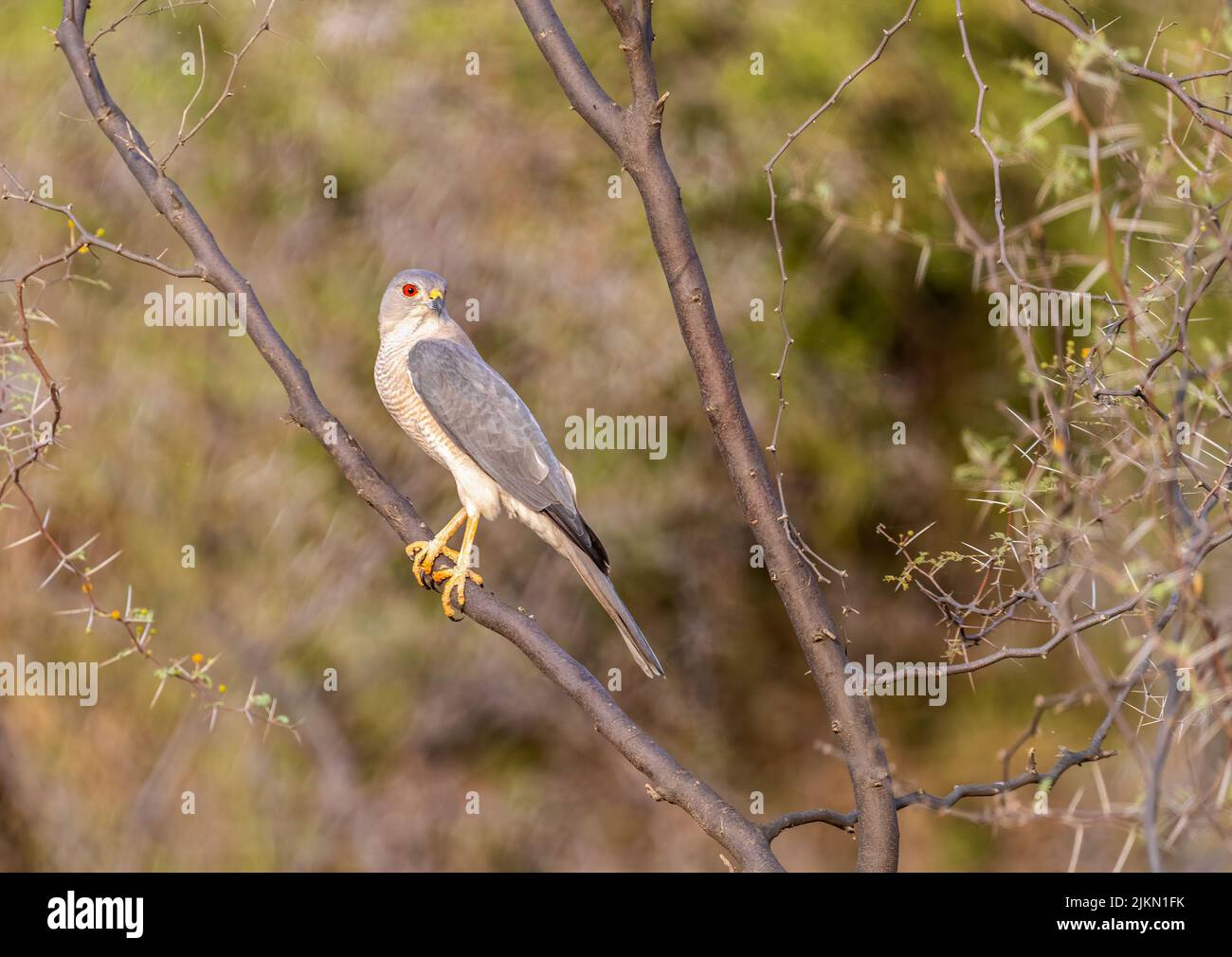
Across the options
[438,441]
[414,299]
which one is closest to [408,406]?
[438,441]

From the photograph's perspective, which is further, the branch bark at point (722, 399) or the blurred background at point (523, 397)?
the blurred background at point (523, 397)

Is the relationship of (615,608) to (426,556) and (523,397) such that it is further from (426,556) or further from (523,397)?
(523,397)

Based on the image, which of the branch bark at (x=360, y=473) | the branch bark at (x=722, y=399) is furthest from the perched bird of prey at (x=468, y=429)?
the branch bark at (x=722, y=399)

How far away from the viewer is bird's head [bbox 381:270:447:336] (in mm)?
4152

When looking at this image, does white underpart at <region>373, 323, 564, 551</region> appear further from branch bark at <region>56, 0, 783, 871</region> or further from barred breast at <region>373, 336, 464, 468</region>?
branch bark at <region>56, 0, 783, 871</region>

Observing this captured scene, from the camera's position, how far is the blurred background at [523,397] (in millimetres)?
5883

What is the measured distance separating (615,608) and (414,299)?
146 cm

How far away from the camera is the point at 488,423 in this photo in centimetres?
396

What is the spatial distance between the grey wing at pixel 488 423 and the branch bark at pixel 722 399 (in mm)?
1037

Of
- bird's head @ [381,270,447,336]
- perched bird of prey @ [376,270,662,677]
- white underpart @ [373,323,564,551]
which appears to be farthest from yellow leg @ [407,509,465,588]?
bird's head @ [381,270,447,336]

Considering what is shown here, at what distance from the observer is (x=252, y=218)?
20.1ft

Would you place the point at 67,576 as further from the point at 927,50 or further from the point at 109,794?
the point at 927,50

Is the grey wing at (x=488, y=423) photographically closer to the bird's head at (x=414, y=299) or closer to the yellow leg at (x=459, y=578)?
the bird's head at (x=414, y=299)

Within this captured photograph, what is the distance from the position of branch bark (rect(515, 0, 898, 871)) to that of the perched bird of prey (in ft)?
2.92
